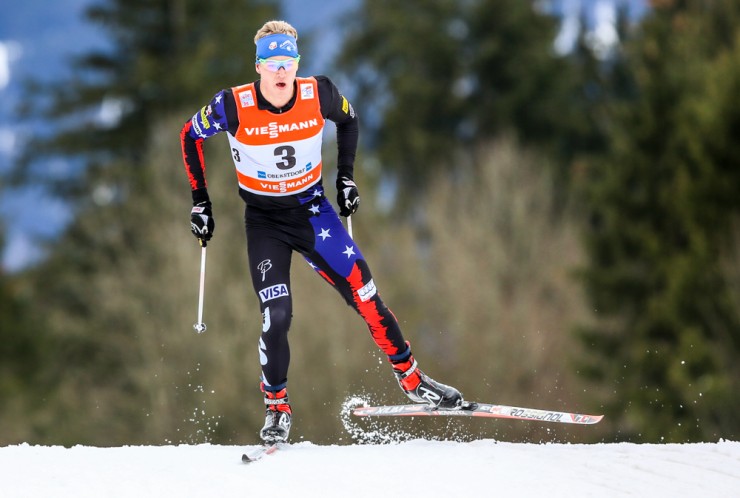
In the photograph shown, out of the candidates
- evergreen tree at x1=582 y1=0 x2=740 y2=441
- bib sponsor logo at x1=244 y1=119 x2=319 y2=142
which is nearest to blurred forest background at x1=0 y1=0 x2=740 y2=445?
evergreen tree at x1=582 y1=0 x2=740 y2=441

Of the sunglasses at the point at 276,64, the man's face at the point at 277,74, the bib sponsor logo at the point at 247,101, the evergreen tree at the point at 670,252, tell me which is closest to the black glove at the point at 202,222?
the bib sponsor logo at the point at 247,101

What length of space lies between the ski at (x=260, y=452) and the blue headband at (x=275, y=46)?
7.32 ft

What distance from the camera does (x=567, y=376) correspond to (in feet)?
68.2

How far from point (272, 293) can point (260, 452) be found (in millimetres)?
925

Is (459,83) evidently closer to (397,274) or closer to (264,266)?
(397,274)

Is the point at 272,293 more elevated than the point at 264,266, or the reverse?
the point at 264,266

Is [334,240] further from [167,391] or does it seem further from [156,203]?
[156,203]

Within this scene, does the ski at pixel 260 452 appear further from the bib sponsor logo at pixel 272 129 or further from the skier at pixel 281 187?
the bib sponsor logo at pixel 272 129

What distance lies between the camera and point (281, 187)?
5.56 meters

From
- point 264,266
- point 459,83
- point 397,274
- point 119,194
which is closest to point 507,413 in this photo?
point 264,266

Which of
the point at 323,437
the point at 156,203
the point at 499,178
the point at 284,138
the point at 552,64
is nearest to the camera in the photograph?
the point at 284,138

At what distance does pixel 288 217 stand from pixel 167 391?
1257 centimetres

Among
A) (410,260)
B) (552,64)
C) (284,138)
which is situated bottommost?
(410,260)

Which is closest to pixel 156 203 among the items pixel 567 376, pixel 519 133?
pixel 567 376
